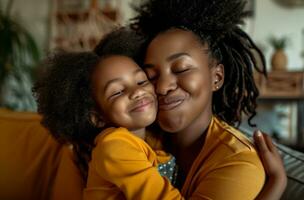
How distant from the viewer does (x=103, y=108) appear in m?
1.04

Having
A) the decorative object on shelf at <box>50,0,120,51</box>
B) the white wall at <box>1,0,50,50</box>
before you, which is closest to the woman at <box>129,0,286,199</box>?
the decorative object on shelf at <box>50,0,120,51</box>

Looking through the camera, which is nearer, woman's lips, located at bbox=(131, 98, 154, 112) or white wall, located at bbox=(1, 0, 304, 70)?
woman's lips, located at bbox=(131, 98, 154, 112)

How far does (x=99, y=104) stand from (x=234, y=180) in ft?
1.32

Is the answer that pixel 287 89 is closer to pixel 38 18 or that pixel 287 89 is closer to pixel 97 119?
pixel 38 18

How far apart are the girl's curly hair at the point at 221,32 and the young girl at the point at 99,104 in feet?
0.33

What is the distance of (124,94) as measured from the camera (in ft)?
3.34

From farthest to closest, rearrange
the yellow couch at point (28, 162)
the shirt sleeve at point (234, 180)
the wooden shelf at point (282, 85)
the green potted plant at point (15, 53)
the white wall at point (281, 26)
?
the white wall at point (281, 26), the wooden shelf at point (282, 85), the green potted plant at point (15, 53), the yellow couch at point (28, 162), the shirt sleeve at point (234, 180)

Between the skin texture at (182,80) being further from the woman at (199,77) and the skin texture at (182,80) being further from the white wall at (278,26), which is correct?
the white wall at (278,26)

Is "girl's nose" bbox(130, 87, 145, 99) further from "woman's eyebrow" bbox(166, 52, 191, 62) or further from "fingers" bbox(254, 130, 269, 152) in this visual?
"fingers" bbox(254, 130, 269, 152)

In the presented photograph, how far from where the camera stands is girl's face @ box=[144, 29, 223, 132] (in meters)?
0.99

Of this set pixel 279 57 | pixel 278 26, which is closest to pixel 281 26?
pixel 278 26

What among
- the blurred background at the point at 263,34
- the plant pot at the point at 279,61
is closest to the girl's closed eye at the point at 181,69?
the blurred background at the point at 263,34

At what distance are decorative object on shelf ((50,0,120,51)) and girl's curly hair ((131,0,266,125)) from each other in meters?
2.43

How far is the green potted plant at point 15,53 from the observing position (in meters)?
2.60
